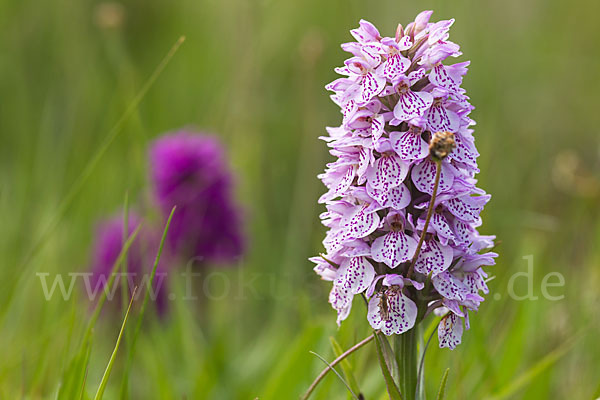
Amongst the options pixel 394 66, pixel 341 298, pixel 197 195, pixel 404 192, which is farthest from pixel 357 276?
pixel 197 195

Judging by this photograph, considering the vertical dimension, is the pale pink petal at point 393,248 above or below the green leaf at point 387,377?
above

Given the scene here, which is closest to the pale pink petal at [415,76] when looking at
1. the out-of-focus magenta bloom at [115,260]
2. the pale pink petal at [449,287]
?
the pale pink petal at [449,287]

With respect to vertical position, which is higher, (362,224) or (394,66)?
(394,66)

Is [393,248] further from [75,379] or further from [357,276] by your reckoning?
[75,379]

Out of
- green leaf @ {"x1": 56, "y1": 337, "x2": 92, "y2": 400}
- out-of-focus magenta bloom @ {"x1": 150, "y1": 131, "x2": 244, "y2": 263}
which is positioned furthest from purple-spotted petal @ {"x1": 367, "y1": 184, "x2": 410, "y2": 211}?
out-of-focus magenta bloom @ {"x1": 150, "y1": 131, "x2": 244, "y2": 263}

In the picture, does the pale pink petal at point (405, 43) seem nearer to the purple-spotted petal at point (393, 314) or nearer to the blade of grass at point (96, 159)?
the purple-spotted petal at point (393, 314)

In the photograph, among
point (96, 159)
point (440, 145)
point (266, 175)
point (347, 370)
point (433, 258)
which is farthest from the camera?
point (266, 175)

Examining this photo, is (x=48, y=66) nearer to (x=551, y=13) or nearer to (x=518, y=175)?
(x=518, y=175)
